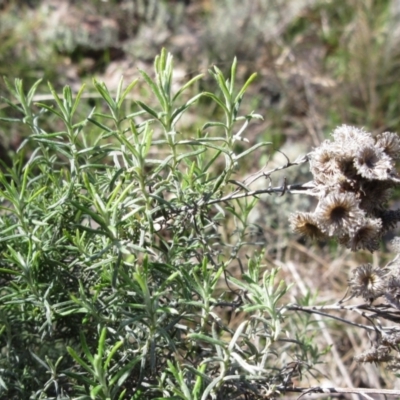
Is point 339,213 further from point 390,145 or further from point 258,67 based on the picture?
point 258,67

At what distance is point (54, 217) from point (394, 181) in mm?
623

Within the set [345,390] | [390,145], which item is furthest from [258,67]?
[345,390]

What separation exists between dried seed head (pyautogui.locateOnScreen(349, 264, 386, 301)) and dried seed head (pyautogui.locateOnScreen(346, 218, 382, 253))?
0.19 ft

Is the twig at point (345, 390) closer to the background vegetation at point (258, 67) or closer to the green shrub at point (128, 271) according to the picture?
the green shrub at point (128, 271)

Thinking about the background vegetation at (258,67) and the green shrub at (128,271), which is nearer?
the green shrub at (128,271)

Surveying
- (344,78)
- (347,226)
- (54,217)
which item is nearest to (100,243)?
(54,217)

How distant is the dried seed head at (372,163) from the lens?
895 millimetres

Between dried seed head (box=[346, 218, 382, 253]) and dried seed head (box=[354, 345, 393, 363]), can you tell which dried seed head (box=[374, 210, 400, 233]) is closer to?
dried seed head (box=[346, 218, 382, 253])

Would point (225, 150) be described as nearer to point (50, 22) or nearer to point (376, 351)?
point (376, 351)

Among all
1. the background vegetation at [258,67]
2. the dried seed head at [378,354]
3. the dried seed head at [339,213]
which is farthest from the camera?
the background vegetation at [258,67]

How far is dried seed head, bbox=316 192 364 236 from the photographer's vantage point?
89 cm

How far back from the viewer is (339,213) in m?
0.90

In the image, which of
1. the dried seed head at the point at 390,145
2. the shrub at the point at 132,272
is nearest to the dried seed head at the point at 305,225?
the shrub at the point at 132,272

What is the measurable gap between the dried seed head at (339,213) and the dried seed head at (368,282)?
116 mm
